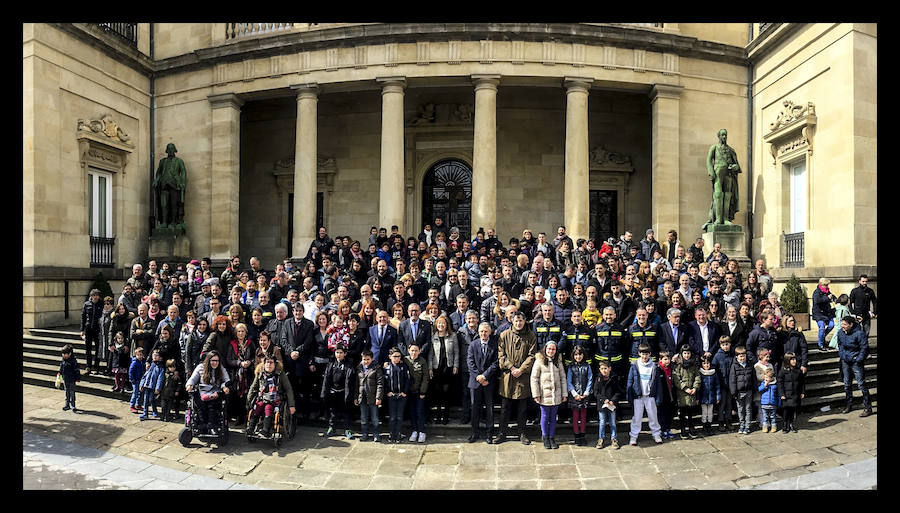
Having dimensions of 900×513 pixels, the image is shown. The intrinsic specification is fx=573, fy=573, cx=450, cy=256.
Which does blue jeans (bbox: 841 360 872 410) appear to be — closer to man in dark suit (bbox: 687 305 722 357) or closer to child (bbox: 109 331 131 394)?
man in dark suit (bbox: 687 305 722 357)

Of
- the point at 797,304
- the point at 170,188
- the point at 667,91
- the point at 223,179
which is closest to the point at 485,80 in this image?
the point at 667,91

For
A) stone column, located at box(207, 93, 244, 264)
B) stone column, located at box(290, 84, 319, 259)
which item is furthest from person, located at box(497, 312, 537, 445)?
stone column, located at box(207, 93, 244, 264)

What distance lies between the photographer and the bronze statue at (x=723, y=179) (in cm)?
1625

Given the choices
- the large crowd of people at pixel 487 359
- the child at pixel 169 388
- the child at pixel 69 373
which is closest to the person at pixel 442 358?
the large crowd of people at pixel 487 359

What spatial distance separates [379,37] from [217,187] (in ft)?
23.4

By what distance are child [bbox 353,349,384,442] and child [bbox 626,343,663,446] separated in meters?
3.79

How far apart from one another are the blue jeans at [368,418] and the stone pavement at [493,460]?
30 centimetres

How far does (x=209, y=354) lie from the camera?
28.6 ft

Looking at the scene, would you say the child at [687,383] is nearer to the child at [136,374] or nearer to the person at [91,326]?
the child at [136,374]

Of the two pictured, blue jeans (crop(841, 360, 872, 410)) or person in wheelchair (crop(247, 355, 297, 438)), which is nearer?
person in wheelchair (crop(247, 355, 297, 438))

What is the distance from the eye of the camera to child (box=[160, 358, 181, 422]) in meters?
9.45
